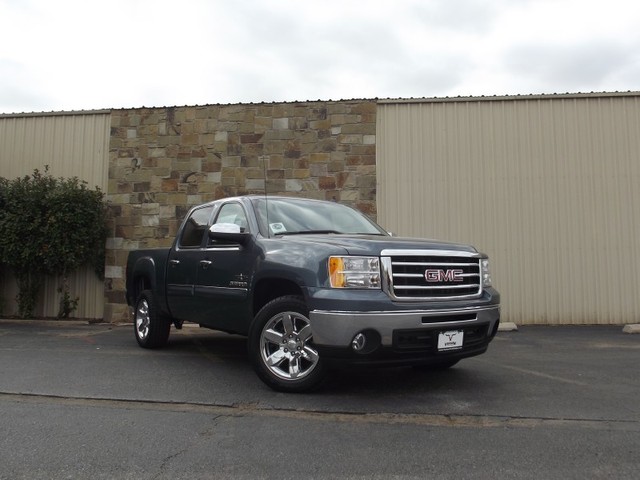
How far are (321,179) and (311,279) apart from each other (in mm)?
6629

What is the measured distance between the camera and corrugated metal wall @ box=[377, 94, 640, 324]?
9.86 meters

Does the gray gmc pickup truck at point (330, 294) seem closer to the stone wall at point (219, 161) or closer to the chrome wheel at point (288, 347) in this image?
the chrome wheel at point (288, 347)

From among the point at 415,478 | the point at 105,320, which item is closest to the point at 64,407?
the point at 415,478

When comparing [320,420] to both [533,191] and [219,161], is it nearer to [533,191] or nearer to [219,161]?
[533,191]

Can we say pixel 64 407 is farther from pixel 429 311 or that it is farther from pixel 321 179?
pixel 321 179

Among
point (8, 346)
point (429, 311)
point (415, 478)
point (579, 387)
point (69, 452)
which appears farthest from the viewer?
point (8, 346)

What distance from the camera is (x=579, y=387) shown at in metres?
4.93

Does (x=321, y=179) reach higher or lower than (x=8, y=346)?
higher

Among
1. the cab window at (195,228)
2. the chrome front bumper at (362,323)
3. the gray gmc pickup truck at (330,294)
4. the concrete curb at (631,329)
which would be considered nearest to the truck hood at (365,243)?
the gray gmc pickup truck at (330,294)

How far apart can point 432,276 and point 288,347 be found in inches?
54.2

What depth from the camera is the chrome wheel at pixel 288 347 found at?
4.37 m

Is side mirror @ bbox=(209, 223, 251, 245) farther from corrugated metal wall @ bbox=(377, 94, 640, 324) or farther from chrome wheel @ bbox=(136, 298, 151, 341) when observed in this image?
corrugated metal wall @ bbox=(377, 94, 640, 324)

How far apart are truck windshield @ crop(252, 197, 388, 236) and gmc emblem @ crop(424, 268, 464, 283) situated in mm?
1234

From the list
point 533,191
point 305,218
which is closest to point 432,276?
point 305,218
